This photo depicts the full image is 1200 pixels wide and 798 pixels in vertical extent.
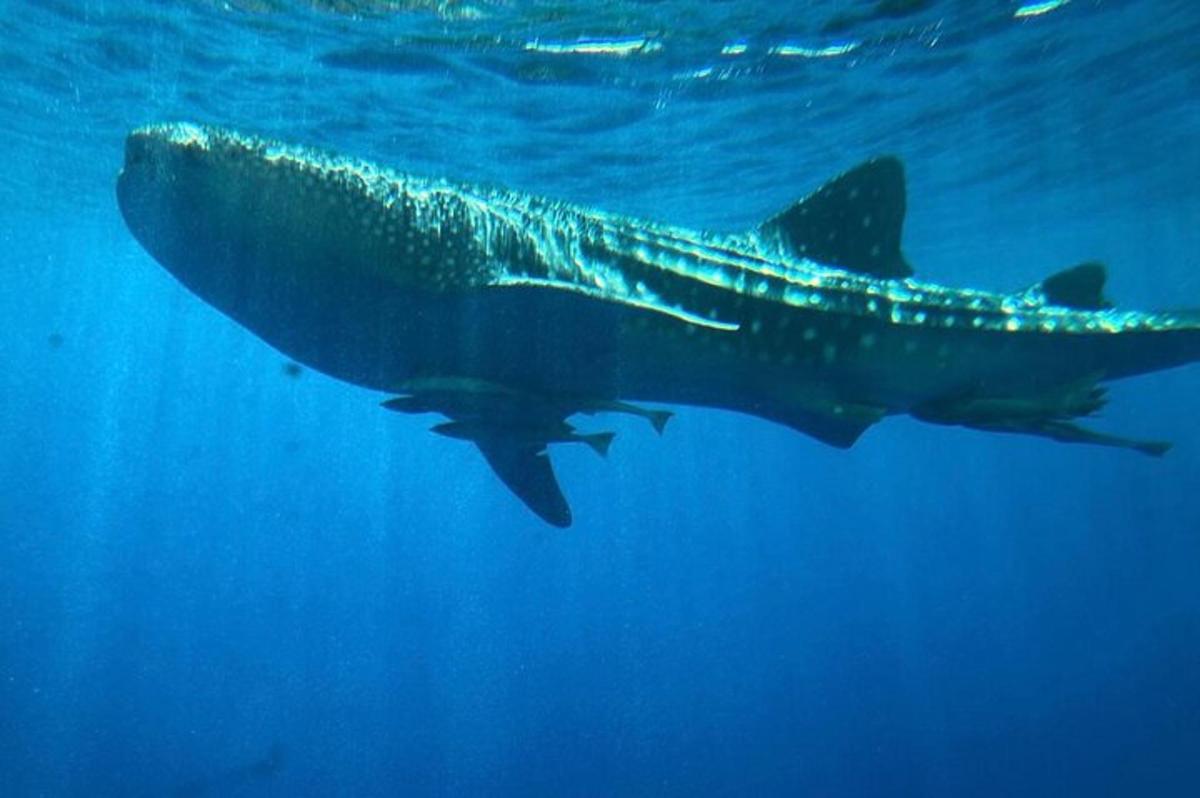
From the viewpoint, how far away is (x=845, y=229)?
14.1 ft

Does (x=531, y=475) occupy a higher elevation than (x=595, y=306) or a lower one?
lower

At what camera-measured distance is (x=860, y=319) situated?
368 cm

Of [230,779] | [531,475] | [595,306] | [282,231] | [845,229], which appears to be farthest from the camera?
[230,779]

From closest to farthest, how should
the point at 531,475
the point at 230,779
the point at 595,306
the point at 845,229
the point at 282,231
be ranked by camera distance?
1. the point at 282,231
2. the point at 595,306
3. the point at 845,229
4. the point at 531,475
5. the point at 230,779

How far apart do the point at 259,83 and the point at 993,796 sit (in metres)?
26.2

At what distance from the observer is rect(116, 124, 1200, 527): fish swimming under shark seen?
9.74 ft

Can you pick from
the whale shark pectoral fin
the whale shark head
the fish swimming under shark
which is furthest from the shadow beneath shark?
the whale shark head

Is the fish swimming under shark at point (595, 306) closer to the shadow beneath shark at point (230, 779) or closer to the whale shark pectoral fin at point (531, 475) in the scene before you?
the whale shark pectoral fin at point (531, 475)

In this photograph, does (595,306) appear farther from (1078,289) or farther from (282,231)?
(1078,289)

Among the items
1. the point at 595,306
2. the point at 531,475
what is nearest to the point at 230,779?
the point at 531,475

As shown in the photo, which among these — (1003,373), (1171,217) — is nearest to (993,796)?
(1003,373)

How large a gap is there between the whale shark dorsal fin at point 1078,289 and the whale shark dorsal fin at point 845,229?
2.38ft

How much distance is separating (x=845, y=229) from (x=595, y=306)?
1824 mm

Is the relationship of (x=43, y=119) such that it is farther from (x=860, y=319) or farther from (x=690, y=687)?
(x=690, y=687)
